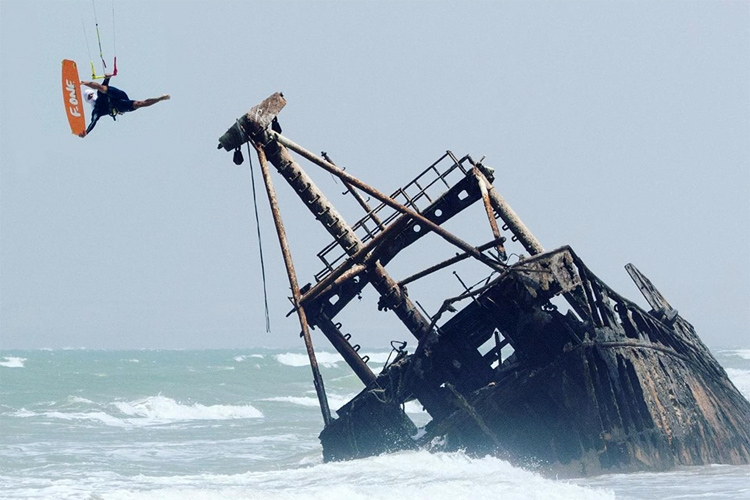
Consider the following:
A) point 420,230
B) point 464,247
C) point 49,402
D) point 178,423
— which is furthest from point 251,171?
point 49,402

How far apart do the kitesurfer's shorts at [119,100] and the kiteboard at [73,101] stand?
39 cm

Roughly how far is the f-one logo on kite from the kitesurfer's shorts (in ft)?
1.45

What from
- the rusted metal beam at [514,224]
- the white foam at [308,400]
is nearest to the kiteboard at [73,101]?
the rusted metal beam at [514,224]

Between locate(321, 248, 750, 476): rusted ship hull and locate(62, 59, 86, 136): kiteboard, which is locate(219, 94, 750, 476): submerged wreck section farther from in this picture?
locate(62, 59, 86, 136): kiteboard

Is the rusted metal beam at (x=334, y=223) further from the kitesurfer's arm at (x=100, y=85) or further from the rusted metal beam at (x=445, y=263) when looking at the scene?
the kitesurfer's arm at (x=100, y=85)

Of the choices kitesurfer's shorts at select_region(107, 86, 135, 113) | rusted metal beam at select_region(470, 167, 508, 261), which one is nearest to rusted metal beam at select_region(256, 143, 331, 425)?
rusted metal beam at select_region(470, 167, 508, 261)

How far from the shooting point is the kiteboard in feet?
42.4

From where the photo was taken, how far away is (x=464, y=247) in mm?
15336

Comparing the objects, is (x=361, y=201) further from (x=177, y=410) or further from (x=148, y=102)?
(x=177, y=410)

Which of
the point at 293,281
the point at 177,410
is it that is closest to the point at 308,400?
the point at 177,410

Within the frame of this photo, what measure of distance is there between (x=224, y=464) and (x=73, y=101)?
8717 millimetres

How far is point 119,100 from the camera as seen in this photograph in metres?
13.1

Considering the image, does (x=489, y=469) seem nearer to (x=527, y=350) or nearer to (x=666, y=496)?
(x=527, y=350)

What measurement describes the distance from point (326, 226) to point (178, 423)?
55.3 feet
